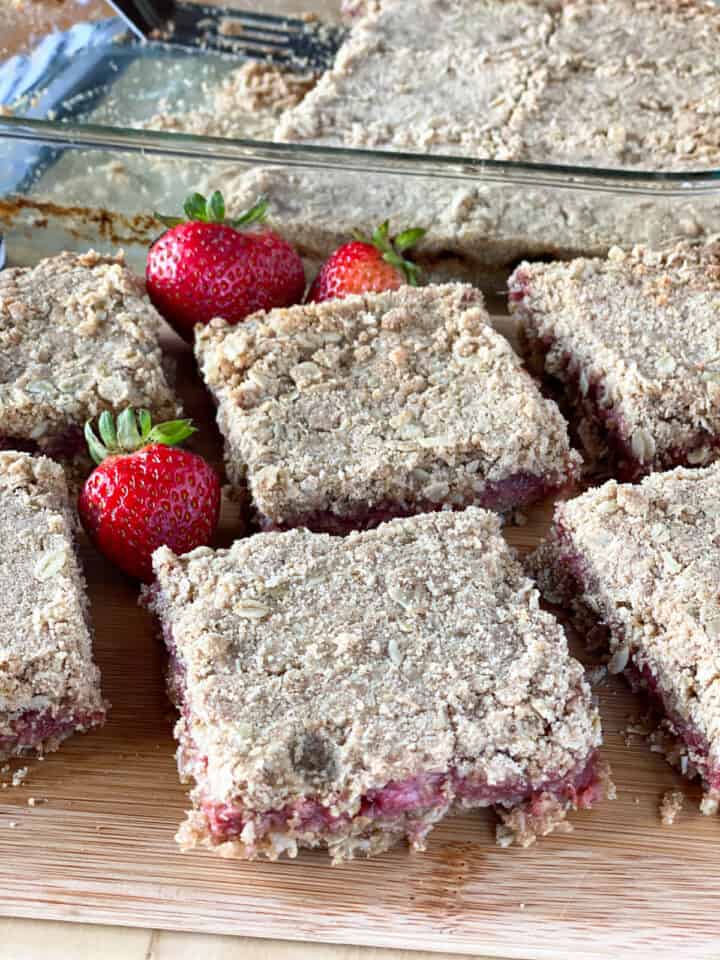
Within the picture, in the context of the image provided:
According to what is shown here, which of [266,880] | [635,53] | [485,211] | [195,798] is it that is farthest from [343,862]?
[635,53]

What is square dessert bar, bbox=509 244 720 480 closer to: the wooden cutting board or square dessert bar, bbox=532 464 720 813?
square dessert bar, bbox=532 464 720 813

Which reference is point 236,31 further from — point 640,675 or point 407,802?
point 407,802

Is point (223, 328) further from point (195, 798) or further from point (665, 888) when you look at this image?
point (665, 888)

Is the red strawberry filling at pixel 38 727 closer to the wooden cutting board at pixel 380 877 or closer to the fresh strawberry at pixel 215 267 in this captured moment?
the wooden cutting board at pixel 380 877

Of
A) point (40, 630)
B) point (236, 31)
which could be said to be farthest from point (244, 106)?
point (40, 630)

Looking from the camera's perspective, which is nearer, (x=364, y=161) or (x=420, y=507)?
(x=420, y=507)

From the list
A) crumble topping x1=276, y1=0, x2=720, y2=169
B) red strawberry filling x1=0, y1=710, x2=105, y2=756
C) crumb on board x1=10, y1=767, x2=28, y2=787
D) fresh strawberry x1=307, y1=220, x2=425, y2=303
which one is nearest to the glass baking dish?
fresh strawberry x1=307, y1=220, x2=425, y2=303

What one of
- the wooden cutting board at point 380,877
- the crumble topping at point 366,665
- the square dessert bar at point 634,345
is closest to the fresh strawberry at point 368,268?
the square dessert bar at point 634,345
